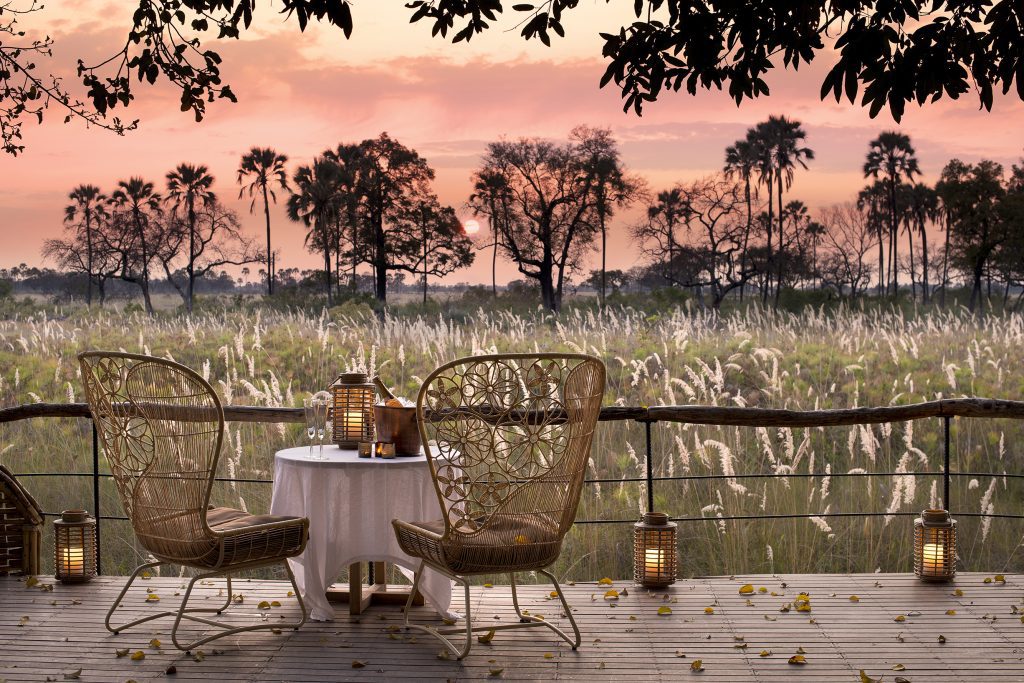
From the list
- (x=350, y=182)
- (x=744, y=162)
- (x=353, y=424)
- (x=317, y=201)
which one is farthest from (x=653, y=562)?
(x=744, y=162)

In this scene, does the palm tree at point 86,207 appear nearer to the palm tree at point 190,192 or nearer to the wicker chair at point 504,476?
the palm tree at point 190,192

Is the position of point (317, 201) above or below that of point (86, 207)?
below

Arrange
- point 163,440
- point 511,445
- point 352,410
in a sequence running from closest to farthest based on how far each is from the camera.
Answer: point 511,445, point 163,440, point 352,410

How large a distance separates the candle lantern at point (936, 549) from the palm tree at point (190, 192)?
31.1 meters

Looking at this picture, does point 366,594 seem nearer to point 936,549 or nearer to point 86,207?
point 936,549

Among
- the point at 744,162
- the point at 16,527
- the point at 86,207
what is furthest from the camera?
the point at 86,207

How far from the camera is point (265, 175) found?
33781 millimetres

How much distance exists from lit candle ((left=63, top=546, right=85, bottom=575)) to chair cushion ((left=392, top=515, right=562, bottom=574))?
1935 millimetres

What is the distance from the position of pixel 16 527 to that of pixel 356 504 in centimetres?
200

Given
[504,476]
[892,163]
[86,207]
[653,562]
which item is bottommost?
[653,562]

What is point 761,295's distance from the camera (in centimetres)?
3177

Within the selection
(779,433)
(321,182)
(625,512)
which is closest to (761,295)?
(321,182)

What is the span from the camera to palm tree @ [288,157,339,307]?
97.9 feet

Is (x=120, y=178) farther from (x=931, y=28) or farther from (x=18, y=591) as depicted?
(x=931, y=28)
